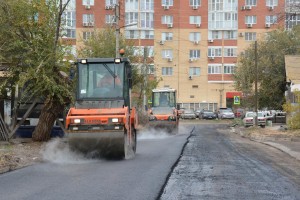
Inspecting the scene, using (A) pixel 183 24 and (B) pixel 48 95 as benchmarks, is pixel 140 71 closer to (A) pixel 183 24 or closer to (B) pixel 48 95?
(B) pixel 48 95

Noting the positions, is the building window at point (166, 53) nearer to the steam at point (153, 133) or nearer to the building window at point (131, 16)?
the building window at point (131, 16)

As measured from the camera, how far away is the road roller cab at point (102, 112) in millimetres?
14602

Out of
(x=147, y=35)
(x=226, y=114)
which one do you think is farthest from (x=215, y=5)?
(x=226, y=114)

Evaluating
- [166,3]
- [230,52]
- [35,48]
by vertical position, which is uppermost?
[166,3]

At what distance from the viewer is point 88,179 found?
1117cm

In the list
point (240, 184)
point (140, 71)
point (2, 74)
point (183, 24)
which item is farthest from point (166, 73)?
point (240, 184)

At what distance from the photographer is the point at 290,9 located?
62.4 ft

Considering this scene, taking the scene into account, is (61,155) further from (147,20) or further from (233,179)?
(147,20)

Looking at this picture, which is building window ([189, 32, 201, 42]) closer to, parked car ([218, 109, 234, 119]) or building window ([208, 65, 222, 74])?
building window ([208, 65, 222, 74])

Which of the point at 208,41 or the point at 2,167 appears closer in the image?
the point at 2,167

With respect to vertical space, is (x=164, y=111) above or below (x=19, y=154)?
above

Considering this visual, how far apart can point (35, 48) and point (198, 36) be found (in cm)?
5780

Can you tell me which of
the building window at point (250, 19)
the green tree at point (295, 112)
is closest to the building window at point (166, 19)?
the building window at point (250, 19)

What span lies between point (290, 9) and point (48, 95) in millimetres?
10106
